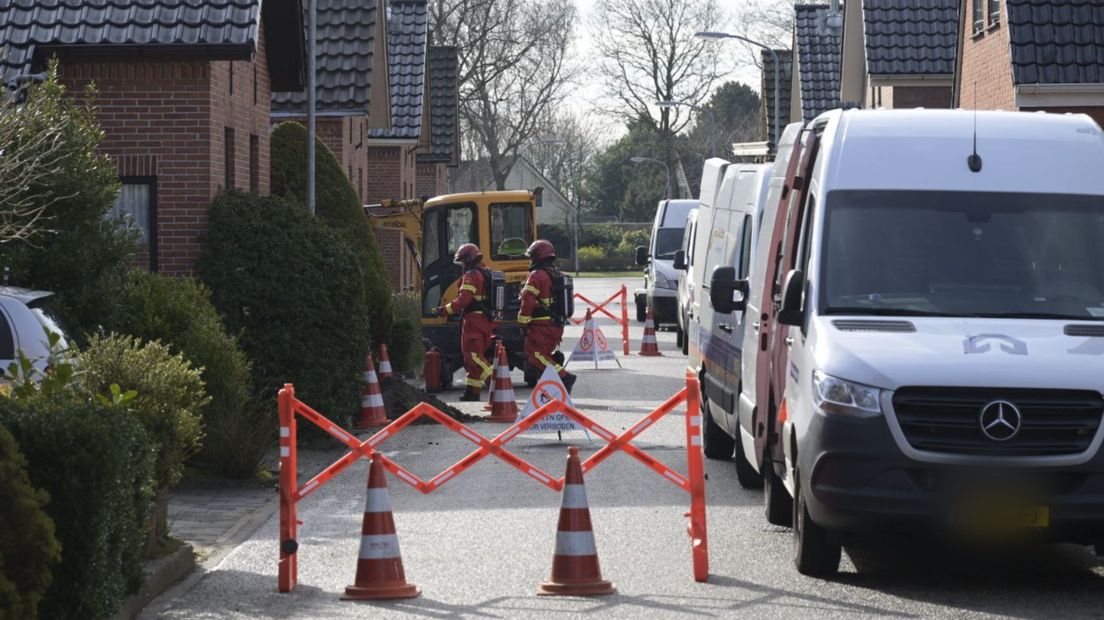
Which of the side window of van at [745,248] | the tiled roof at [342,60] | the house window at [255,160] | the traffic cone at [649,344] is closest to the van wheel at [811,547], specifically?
the side window of van at [745,248]

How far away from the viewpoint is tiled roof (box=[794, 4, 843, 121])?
45.3 meters

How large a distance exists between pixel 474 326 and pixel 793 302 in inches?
449

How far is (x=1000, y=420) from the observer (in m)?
8.53

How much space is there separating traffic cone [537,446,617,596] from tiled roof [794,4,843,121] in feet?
119

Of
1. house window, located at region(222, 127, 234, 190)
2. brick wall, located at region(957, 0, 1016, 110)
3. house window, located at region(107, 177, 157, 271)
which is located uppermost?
brick wall, located at region(957, 0, 1016, 110)

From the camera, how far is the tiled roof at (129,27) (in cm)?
1792

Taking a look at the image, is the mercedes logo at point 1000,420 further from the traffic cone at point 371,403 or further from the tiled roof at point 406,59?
the tiled roof at point 406,59

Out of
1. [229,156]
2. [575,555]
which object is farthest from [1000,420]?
[229,156]

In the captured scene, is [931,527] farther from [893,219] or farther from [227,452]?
[227,452]

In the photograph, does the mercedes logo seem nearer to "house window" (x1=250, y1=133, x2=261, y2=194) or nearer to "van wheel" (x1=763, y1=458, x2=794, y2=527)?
"van wheel" (x1=763, y1=458, x2=794, y2=527)

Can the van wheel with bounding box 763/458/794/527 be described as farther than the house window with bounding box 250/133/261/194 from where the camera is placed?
No

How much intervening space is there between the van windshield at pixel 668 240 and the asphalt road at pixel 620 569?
22.6m

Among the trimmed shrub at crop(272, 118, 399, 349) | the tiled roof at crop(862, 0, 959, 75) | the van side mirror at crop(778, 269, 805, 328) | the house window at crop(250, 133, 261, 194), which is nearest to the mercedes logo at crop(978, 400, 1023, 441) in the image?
Answer: the van side mirror at crop(778, 269, 805, 328)

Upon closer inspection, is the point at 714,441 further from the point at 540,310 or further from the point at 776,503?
the point at 540,310
